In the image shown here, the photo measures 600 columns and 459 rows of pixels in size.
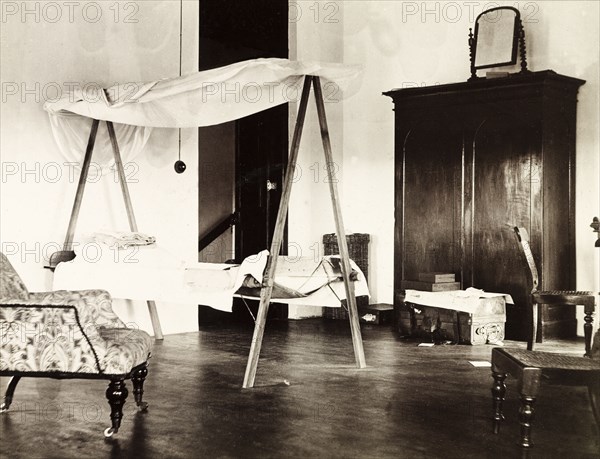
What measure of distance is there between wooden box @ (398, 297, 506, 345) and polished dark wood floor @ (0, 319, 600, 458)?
48 centimetres

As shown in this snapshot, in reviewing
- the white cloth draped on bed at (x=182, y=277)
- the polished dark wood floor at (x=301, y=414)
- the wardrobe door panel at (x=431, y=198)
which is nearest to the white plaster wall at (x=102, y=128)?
the white cloth draped on bed at (x=182, y=277)

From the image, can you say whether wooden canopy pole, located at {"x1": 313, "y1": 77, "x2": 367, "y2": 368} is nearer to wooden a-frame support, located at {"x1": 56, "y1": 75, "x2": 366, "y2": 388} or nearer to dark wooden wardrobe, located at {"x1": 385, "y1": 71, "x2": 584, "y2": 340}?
wooden a-frame support, located at {"x1": 56, "y1": 75, "x2": 366, "y2": 388}

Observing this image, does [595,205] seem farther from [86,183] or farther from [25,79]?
[25,79]

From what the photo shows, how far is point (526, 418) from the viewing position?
3545 mm

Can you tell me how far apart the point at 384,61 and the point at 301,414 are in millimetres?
5260

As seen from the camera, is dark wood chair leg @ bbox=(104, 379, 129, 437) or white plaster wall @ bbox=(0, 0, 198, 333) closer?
dark wood chair leg @ bbox=(104, 379, 129, 437)

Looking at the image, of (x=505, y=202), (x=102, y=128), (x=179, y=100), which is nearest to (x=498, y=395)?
(x=179, y=100)

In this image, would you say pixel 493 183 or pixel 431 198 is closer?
pixel 493 183

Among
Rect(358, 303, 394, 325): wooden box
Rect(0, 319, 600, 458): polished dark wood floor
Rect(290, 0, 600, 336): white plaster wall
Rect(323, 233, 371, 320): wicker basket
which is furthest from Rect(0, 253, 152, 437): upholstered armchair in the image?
Rect(290, 0, 600, 336): white plaster wall

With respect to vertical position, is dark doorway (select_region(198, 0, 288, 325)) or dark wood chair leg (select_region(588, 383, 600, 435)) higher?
dark doorway (select_region(198, 0, 288, 325))

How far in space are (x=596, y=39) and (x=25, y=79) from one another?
4987 mm

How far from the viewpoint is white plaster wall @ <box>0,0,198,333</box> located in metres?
6.43

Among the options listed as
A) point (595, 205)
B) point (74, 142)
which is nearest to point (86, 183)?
point (74, 142)

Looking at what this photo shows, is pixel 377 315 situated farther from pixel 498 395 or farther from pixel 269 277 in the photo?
pixel 498 395
